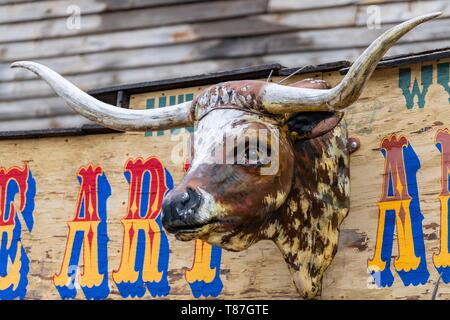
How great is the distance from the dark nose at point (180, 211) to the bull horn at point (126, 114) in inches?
23.9

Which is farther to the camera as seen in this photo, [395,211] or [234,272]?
[234,272]

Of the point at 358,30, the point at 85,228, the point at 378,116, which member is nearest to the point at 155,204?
the point at 85,228

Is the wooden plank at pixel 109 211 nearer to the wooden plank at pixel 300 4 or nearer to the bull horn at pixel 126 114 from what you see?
the bull horn at pixel 126 114

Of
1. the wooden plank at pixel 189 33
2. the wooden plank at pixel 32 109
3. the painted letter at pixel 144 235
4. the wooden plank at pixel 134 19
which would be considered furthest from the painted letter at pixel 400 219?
the wooden plank at pixel 32 109

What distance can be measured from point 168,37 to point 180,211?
13.8 feet

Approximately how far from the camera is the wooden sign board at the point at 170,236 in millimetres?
3996

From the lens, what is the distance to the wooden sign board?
3996mm

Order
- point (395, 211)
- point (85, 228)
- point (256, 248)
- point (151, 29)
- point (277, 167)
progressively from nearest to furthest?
point (277, 167), point (395, 211), point (256, 248), point (85, 228), point (151, 29)

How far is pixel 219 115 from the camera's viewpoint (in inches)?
153

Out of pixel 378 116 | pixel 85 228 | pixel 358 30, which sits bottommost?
pixel 85 228

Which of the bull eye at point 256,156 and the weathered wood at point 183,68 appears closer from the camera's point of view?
the bull eye at point 256,156

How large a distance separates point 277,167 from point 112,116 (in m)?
0.85

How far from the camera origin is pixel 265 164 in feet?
12.3

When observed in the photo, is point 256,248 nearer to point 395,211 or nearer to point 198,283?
point 198,283
